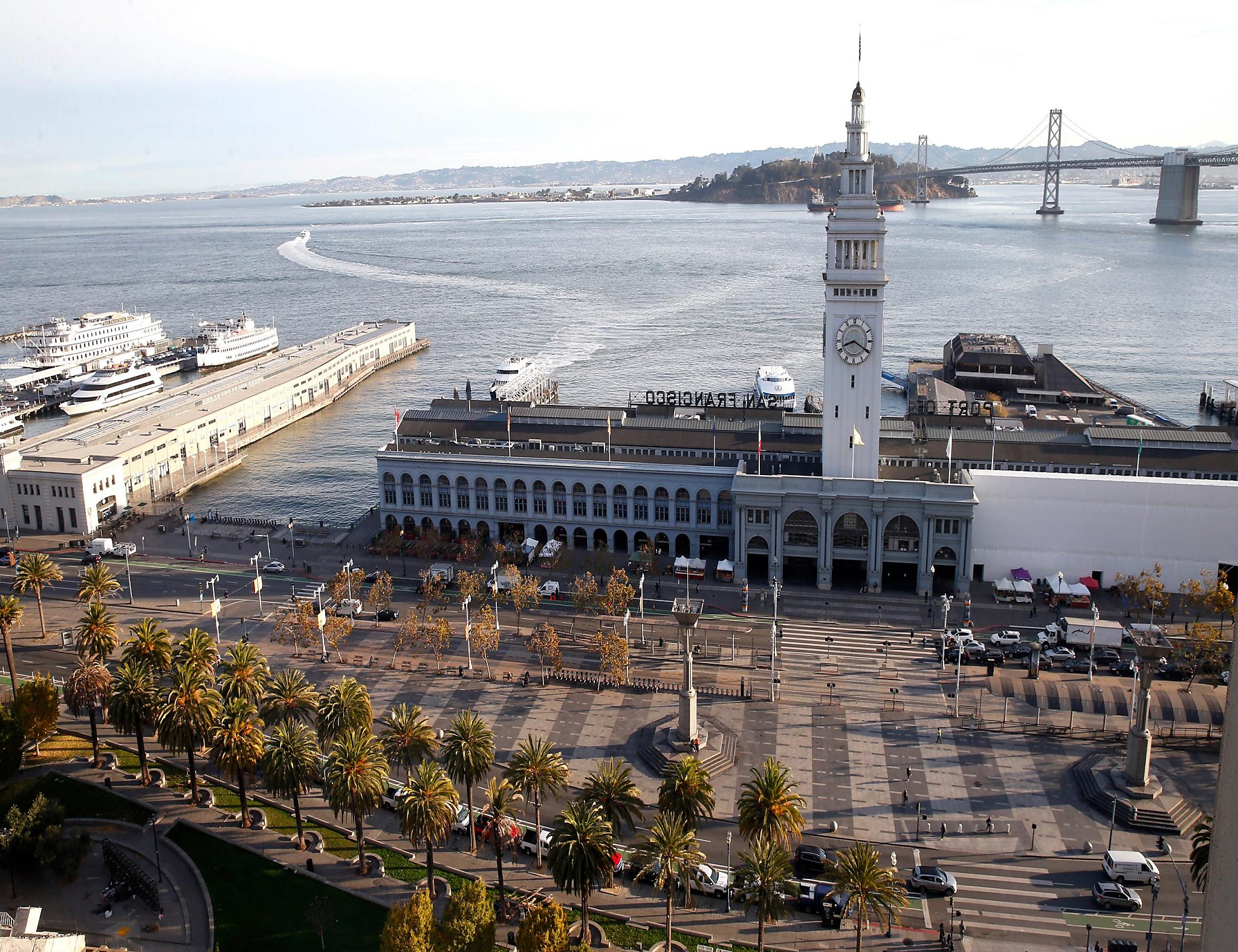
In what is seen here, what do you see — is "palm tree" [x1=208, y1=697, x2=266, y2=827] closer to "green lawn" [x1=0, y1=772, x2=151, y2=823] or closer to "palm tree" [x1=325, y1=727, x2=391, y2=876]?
"palm tree" [x1=325, y1=727, x2=391, y2=876]

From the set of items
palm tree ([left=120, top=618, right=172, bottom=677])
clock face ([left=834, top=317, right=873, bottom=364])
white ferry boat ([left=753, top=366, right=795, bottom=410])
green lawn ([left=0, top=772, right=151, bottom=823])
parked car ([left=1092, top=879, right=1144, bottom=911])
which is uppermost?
clock face ([left=834, top=317, right=873, bottom=364])

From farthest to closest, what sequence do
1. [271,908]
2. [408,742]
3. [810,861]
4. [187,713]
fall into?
[187,713] → [408,742] → [810,861] → [271,908]

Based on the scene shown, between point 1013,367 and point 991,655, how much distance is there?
78.2 meters

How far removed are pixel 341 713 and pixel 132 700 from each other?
33.6ft

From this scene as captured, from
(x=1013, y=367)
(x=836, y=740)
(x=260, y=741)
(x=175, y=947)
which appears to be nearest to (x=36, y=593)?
(x=260, y=741)

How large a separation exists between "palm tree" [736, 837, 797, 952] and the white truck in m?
34.2

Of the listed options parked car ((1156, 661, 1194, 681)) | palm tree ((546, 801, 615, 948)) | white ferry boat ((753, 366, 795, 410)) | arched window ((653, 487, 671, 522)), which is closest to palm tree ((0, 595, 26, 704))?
palm tree ((546, 801, 615, 948))

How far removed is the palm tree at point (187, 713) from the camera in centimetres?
4697

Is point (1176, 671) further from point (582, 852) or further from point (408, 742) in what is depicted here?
point (408, 742)

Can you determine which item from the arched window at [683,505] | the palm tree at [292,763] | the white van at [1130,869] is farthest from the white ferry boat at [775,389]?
the palm tree at [292,763]

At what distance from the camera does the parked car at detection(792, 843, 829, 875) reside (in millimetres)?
44625

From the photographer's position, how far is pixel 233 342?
178m

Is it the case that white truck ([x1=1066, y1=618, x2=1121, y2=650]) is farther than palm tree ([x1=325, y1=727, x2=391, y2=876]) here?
Yes

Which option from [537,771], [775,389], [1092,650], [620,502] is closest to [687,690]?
[537,771]
